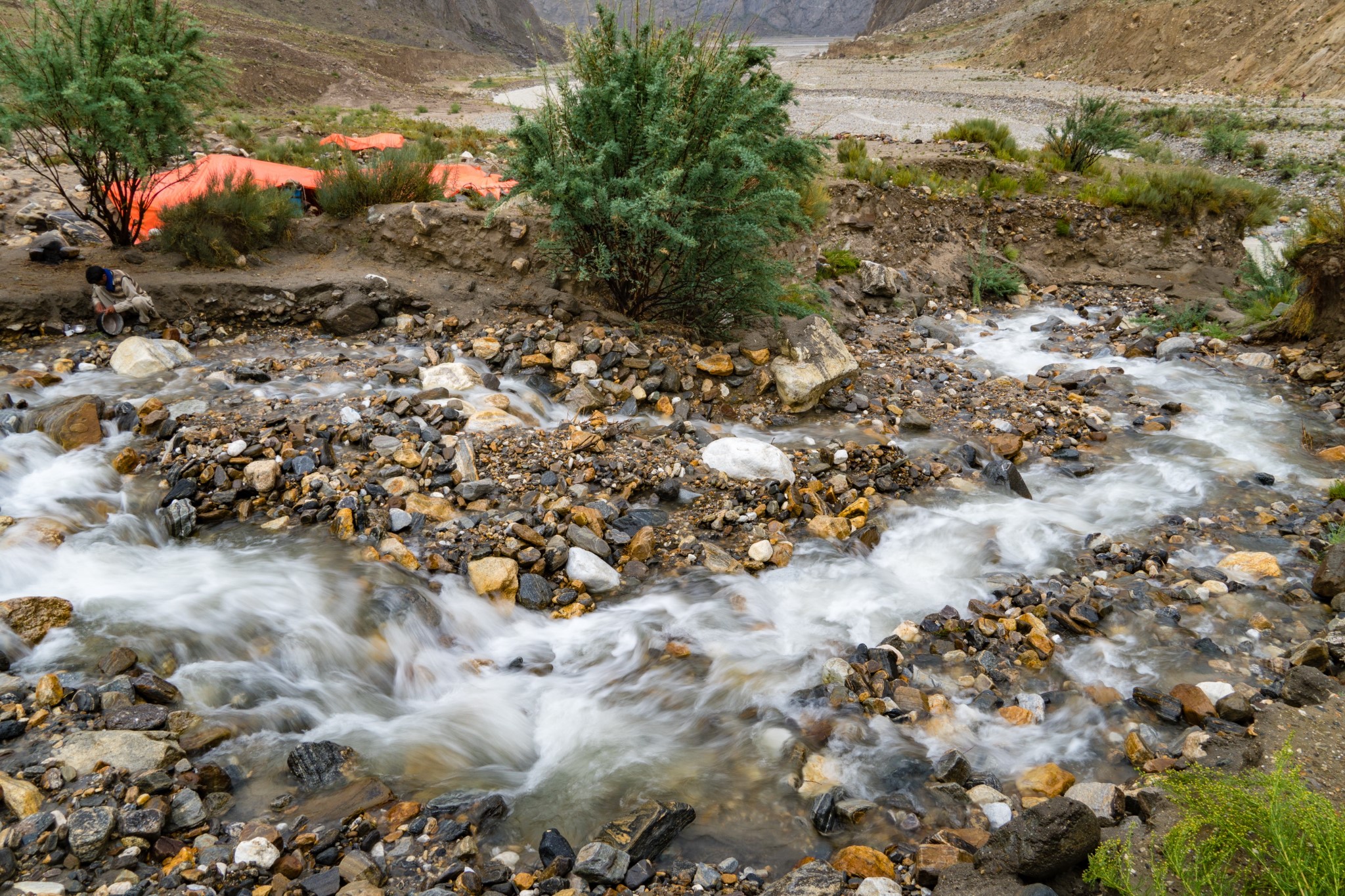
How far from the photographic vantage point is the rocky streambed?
2430 mm

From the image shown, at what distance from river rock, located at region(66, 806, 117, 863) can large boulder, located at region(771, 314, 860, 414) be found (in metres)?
4.65

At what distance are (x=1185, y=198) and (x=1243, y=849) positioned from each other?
1067cm

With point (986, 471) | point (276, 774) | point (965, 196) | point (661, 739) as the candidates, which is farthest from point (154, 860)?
point (965, 196)

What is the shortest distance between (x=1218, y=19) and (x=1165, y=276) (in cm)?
3518

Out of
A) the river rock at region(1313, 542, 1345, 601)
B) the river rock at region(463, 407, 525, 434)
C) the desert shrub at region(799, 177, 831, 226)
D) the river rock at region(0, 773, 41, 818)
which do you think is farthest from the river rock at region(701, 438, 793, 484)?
the desert shrub at region(799, 177, 831, 226)

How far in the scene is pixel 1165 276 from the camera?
979cm

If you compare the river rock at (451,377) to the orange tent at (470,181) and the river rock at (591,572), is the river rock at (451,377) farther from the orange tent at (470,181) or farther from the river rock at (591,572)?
the orange tent at (470,181)

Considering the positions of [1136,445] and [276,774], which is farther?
[1136,445]

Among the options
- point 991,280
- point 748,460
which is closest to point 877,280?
point 991,280

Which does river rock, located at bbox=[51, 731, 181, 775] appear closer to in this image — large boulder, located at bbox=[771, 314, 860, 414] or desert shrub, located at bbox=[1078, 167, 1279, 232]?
large boulder, located at bbox=[771, 314, 860, 414]

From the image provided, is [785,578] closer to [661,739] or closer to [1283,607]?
[661,739]

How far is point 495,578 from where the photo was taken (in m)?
3.80

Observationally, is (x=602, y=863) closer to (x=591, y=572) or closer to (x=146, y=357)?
(x=591, y=572)

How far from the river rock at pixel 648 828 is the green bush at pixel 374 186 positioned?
6474 millimetres
